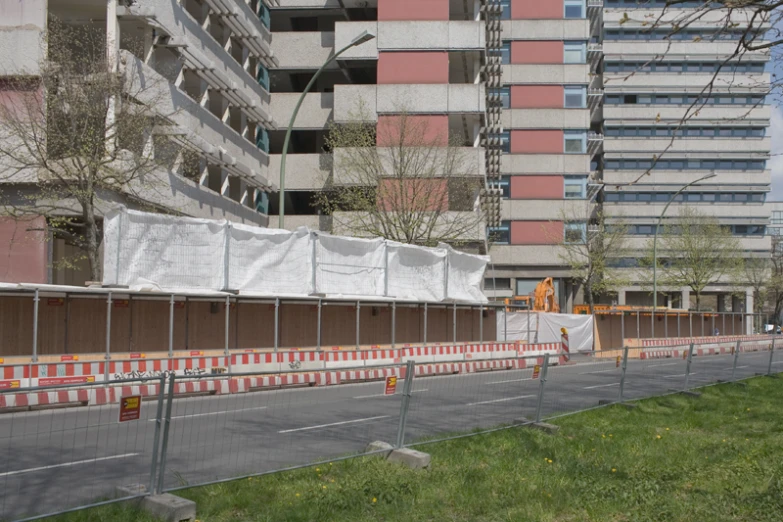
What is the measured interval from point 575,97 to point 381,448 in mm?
57578

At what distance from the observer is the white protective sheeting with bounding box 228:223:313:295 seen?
2333 centimetres

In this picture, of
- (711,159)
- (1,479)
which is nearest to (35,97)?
(1,479)

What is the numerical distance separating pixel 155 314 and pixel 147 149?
8422mm

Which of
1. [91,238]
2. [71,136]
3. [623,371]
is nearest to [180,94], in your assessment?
[71,136]

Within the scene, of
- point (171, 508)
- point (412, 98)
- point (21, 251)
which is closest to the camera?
point (171, 508)

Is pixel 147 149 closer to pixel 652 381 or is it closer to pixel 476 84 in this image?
pixel 652 381

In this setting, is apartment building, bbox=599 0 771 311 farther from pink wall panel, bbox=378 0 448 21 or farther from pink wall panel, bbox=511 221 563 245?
pink wall panel, bbox=378 0 448 21

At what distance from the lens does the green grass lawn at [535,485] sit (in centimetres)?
673

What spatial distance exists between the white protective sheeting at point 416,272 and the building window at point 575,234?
29726mm

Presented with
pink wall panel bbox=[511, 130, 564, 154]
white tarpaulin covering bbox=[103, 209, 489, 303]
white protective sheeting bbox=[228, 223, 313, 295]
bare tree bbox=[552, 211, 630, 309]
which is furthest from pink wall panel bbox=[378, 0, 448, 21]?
white protective sheeting bbox=[228, 223, 313, 295]

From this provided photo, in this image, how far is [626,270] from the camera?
7306 centimetres

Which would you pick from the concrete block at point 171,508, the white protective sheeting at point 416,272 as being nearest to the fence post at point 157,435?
the concrete block at point 171,508

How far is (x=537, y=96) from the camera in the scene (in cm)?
6288

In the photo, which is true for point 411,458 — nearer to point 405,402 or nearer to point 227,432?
point 405,402
